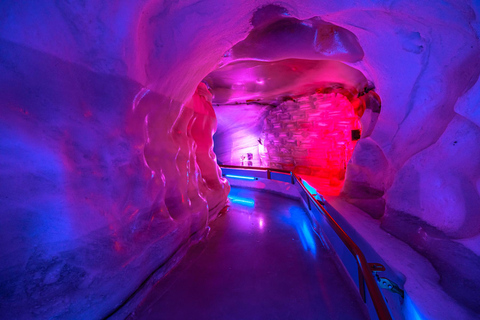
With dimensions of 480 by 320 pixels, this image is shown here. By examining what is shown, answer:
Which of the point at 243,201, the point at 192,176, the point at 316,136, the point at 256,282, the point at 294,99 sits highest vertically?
the point at 294,99

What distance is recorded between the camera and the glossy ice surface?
1585mm

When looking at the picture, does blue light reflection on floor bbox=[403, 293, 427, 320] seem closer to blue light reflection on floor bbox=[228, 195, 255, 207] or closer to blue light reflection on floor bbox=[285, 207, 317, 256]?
blue light reflection on floor bbox=[285, 207, 317, 256]

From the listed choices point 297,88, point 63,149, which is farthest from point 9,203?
point 297,88

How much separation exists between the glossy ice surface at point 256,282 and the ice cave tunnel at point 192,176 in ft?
0.06

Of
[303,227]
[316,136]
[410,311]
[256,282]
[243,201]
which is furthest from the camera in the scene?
[316,136]

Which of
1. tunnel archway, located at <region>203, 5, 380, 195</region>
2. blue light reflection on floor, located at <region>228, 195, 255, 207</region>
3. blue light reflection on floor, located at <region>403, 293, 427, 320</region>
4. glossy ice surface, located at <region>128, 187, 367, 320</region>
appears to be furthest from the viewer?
blue light reflection on floor, located at <region>228, 195, 255, 207</region>

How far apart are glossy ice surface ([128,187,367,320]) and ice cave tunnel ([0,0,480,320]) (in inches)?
0.7

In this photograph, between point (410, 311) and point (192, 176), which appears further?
point (192, 176)

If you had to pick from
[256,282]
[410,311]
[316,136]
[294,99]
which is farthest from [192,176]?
[294,99]

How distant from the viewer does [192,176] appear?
3.33 m

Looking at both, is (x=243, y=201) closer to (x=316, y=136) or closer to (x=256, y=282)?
(x=256, y=282)

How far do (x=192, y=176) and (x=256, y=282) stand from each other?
1.91m

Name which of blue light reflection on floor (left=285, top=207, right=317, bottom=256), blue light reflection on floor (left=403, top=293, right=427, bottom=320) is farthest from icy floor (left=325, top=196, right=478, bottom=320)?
blue light reflection on floor (left=285, top=207, right=317, bottom=256)

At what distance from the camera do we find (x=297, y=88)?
19.9 ft
